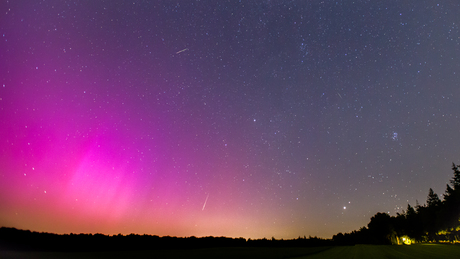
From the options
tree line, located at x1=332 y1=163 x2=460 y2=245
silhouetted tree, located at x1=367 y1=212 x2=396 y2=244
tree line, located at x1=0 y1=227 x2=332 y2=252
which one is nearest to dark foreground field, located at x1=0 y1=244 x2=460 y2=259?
tree line, located at x1=0 y1=227 x2=332 y2=252

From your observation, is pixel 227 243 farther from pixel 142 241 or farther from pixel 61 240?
pixel 61 240

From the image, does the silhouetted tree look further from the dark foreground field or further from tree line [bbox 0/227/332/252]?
tree line [bbox 0/227/332/252]

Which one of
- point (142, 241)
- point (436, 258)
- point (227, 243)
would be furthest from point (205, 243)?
point (436, 258)

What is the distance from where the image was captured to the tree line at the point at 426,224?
61500 millimetres

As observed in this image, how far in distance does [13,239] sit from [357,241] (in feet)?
482

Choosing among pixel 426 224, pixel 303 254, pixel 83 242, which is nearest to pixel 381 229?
pixel 426 224

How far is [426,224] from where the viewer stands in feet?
251

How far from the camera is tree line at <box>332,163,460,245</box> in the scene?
61500 millimetres

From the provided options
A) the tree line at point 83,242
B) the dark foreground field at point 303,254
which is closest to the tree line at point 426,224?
the dark foreground field at point 303,254

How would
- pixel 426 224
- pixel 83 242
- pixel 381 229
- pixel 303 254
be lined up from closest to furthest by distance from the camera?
pixel 303 254
pixel 83 242
pixel 426 224
pixel 381 229

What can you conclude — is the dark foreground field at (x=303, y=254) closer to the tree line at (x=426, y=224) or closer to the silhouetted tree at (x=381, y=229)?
the tree line at (x=426, y=224)

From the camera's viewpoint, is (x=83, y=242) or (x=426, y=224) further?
(x=426, y=224)

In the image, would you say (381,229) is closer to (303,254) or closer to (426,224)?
(426,224)

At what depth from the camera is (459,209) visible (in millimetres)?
57656
